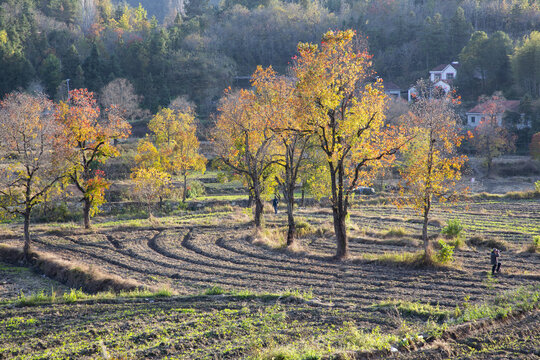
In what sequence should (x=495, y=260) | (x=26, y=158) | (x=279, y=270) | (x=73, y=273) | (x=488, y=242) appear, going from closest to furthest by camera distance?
(x=495, y=260) < (x=73, y=273) < (x=279, y=270) < (x=26, y=158) < (x=488, y=242)

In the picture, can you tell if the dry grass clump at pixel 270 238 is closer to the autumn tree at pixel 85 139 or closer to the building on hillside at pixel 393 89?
the autumn tree at pixel 85 139

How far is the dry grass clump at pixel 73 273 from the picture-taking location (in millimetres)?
21344

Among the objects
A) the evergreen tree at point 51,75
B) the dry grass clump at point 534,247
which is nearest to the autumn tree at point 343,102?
the dry grass clump at point 534,247

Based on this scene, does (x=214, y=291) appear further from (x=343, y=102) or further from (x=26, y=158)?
(x=26, y=158)

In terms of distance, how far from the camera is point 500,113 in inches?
2911

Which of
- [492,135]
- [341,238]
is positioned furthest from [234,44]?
[341,238]

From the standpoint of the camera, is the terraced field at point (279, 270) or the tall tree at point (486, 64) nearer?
the terraced field at point (279, 270)

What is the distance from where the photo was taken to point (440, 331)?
13898mm

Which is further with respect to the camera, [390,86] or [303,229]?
[390,86]

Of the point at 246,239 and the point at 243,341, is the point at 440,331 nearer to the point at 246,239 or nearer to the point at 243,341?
the point at 243,341

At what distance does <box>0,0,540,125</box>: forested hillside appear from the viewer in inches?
3314

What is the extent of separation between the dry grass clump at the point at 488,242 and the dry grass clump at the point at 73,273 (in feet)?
60.4

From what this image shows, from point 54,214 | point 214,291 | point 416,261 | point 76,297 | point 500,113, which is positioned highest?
point 500,113

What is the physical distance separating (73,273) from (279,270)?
9253mm
